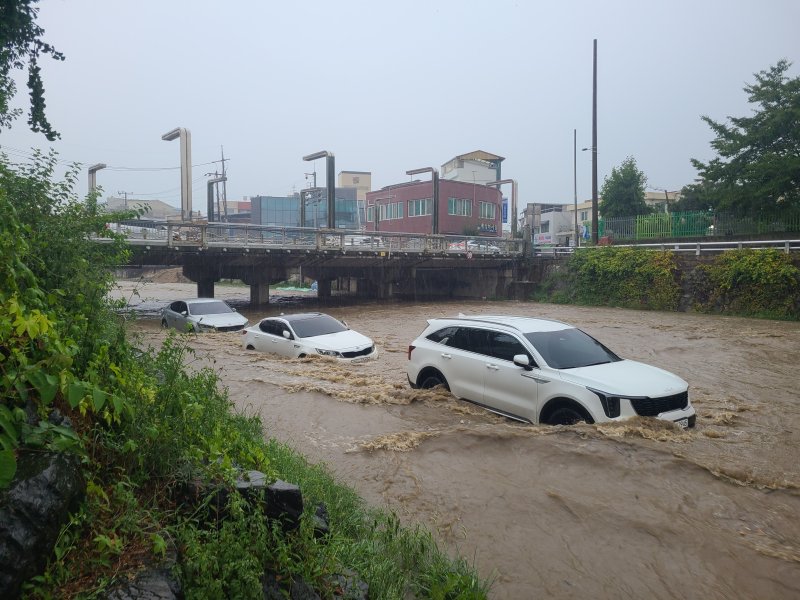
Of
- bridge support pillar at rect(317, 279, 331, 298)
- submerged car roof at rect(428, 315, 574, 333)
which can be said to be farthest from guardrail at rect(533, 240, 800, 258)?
submerged car roof at rect(428, 315, 574, 333)

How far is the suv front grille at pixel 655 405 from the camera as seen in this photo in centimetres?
723

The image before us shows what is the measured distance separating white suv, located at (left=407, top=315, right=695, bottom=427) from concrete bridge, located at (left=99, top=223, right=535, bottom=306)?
1759 cm

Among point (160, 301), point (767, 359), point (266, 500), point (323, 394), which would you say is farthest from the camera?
point (160, 301)

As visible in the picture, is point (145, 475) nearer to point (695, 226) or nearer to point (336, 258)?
point (336, 258)

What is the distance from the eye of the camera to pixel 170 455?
399 centimetres

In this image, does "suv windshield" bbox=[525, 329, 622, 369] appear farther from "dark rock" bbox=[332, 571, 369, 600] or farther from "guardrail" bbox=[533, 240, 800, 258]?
"guardrail" bbox=[533, 240, 800, 258]

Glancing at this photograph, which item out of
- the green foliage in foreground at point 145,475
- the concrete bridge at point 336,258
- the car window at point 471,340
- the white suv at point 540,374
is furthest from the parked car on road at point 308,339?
the concrete bridge at point 336,258

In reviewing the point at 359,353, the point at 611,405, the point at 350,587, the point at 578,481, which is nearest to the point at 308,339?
the point at 359,353

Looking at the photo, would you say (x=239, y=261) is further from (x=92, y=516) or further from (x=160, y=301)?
(x=92, y=516)

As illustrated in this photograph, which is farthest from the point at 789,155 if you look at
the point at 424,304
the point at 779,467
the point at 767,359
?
the point at 779,467

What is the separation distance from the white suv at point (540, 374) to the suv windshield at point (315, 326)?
17.9 ft

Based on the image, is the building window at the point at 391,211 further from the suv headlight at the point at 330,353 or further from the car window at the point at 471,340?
the car window at the point at 471,340

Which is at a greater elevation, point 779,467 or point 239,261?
point 239,261

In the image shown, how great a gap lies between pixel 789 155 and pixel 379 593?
105 ft
